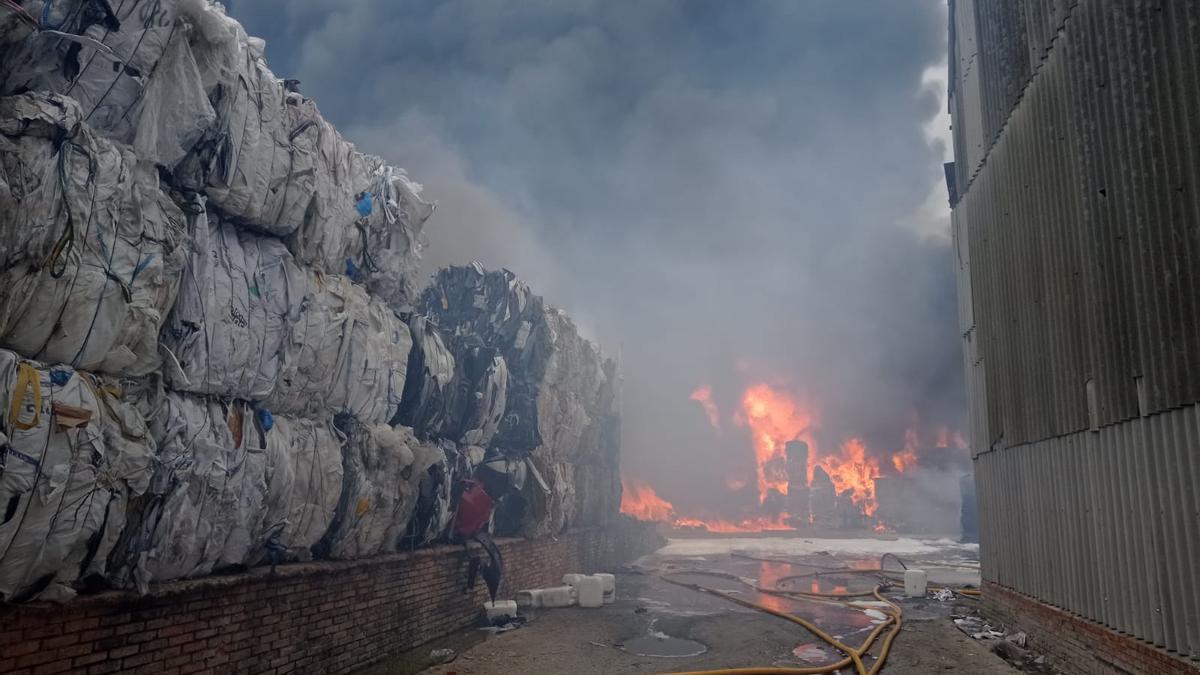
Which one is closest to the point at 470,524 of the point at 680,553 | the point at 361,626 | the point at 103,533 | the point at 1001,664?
the point at 361,626

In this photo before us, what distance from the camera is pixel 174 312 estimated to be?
6.03m

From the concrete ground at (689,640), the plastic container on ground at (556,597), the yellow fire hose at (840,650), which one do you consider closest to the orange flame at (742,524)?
the concrete ground at (689,640)

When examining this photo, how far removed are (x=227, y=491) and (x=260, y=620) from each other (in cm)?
131

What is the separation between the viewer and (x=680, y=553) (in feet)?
85.5

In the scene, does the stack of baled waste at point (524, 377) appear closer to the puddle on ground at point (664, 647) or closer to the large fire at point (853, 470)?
the puddle on ground at point (664, 647)

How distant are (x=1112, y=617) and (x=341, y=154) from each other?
8.67 metres

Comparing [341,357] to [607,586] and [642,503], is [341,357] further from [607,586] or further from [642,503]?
[642,503]

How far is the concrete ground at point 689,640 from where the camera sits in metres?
8.49

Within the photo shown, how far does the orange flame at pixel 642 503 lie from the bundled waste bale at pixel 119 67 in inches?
1030

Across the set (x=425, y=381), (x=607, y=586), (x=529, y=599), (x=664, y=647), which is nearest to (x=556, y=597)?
(x=529, y=599)

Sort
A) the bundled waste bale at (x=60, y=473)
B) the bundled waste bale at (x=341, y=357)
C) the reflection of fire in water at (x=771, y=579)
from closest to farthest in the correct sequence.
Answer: the bundled waste bale at (x=60, y=473)
the bundled waste bale at (x=341, y=357)
the reflection of fire in water at (x=771, y=579)

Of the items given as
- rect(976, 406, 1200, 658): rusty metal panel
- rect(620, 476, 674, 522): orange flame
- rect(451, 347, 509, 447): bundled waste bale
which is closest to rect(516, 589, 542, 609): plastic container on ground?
rect(451, 347, 509, 447): bundled waste bale

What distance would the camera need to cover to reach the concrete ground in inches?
334

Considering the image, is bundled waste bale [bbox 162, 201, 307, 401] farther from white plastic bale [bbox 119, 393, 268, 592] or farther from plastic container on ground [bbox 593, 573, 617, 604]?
plastic container on ground [bbox 593, 573, 617, 604]
